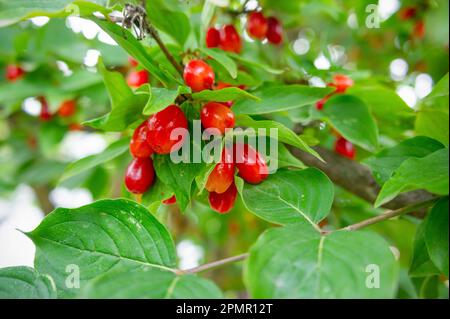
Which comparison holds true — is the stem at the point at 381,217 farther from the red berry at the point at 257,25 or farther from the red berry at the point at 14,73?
the red berry at the point at 14,73

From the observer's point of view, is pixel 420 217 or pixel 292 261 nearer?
pixel 292 261

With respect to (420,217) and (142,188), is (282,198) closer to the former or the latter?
(142,188)

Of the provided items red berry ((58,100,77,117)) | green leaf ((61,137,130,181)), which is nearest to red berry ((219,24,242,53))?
green leaf ((61,137,130,181))

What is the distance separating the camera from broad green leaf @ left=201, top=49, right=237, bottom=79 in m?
1.06

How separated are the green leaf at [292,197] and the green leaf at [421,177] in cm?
13

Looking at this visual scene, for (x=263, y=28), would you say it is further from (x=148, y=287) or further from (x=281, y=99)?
(x=148, y=287)

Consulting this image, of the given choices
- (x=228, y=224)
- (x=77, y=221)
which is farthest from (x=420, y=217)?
(x=228, y=224)

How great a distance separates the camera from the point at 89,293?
2.38 ft

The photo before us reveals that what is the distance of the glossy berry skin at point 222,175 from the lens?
3.17 ft

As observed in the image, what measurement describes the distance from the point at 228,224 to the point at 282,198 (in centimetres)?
170

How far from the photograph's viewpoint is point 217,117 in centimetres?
96

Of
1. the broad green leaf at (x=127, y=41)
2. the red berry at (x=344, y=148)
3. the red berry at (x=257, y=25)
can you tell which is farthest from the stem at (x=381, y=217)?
the red berry at (x=257, y=25)

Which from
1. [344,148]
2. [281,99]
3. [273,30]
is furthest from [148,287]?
[273,30]
